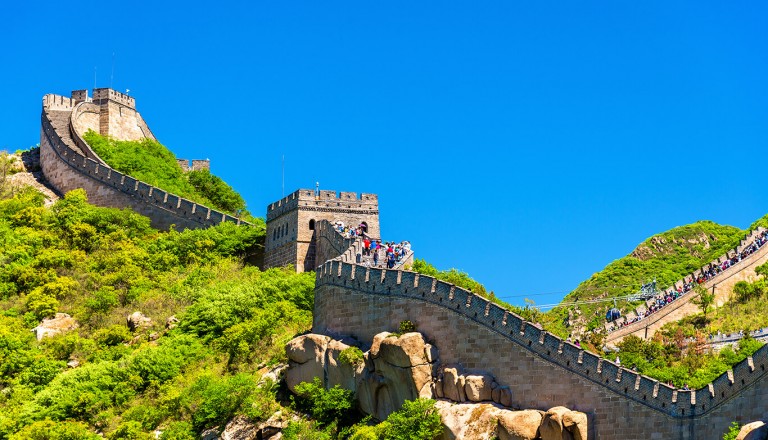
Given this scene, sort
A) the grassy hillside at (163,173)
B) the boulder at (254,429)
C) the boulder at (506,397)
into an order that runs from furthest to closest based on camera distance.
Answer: the grassy hillside at (163,173), the boulder at (254,429), the boulder at (506,397)

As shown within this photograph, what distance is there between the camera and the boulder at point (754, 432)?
42.5 meters

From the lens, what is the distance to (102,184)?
267 ft

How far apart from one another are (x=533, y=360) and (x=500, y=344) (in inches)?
58.6

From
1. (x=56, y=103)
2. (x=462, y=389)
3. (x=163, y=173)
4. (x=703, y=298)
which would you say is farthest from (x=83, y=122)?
(x=462, y=389)

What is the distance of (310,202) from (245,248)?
18.5 feet

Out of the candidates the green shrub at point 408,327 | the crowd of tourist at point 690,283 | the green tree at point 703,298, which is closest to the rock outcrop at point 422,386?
the green shrub at point 408,327

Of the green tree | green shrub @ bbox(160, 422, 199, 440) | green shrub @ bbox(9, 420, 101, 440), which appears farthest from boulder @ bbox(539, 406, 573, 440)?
green shrub @ bbox(9, 420, 101, 440)

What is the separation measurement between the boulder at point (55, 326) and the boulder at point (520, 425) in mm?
25188

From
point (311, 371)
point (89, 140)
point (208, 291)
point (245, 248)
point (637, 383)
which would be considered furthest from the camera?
point (89, 140)

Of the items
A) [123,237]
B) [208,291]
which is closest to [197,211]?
[123,237]

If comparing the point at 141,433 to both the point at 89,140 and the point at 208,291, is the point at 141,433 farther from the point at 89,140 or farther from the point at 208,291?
the point at 89,140

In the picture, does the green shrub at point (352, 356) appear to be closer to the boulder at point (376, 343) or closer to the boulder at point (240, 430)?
the boulder at point (376, 343)

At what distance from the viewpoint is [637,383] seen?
46.8 metres

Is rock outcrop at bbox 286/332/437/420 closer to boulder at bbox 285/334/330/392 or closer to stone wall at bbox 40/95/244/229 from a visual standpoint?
boulder at bbox 285/334/330/392
